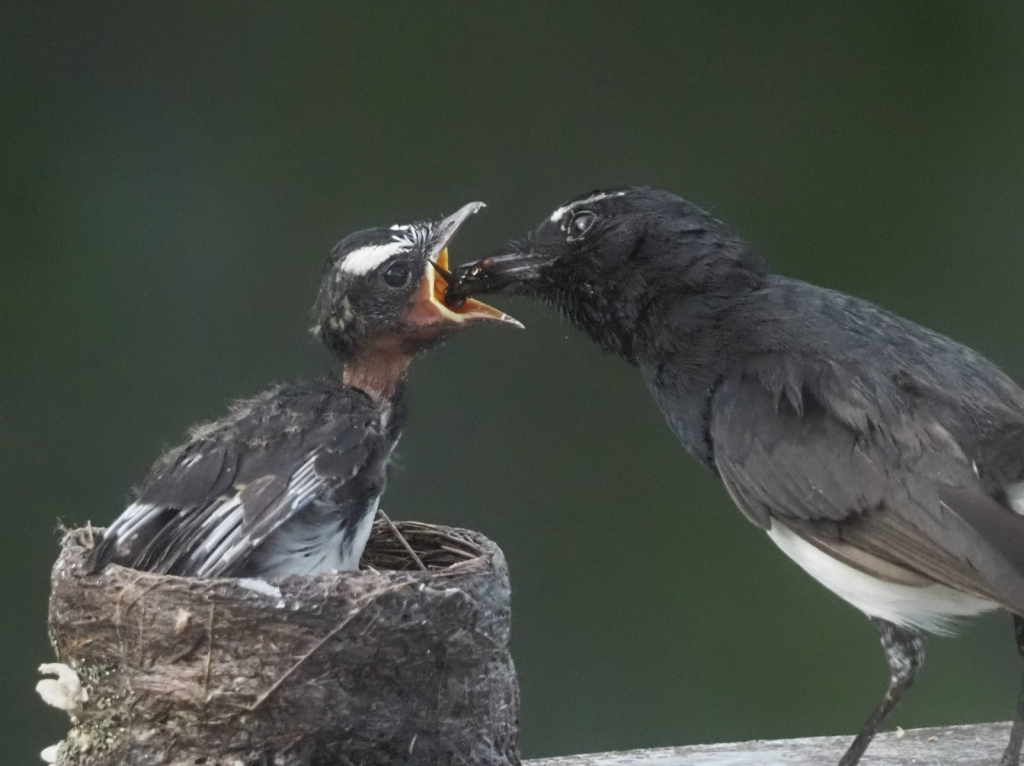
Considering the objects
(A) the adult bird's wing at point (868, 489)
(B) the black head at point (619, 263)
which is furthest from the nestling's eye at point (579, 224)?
(A) the adult bird's wing at point (868, 489)

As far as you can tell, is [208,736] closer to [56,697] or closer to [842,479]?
[56,697]

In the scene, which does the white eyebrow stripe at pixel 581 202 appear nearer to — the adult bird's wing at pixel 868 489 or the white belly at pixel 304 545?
the adult bird's wing at pixel 868 489

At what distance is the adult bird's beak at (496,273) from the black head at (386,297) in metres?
0.07

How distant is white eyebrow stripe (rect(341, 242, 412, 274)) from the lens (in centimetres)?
312

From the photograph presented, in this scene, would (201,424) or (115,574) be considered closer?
(115,574)

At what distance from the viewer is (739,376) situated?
2984 mm

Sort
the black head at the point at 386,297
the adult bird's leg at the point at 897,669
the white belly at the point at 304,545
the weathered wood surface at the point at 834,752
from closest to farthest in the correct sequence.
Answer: the white belly at the point at 304,545 < the adult bird's leg at the point at 897,669 < the weathered wood surface at the point at 834,752 < the black head at the point at 386,297

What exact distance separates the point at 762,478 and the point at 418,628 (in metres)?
0.85

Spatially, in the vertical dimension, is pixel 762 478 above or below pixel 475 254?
below

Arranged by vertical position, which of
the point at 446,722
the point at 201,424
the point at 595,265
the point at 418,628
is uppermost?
the point at 595,265

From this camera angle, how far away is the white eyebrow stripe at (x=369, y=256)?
3117 millimetres

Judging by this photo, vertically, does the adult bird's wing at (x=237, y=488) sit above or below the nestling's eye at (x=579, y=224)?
below

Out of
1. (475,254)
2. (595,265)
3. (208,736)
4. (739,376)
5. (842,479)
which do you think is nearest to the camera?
(208,736)

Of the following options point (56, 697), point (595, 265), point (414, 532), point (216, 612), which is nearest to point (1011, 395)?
point (595, 265)
